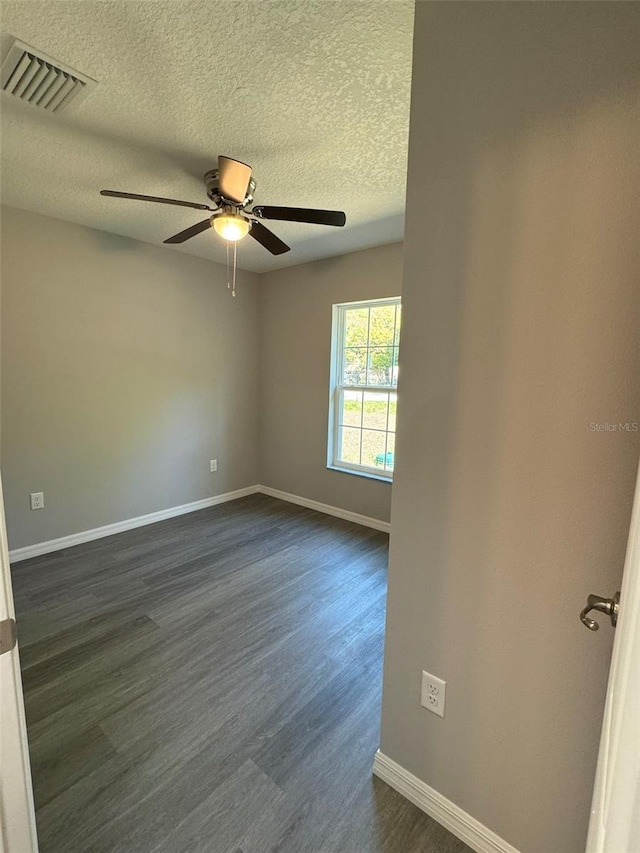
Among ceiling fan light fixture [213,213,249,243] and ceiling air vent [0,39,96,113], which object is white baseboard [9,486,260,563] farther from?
ceiling air vent [0,39,96,113]

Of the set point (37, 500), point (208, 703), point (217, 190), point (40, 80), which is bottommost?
point (208, 703)

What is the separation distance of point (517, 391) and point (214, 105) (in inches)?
68.5

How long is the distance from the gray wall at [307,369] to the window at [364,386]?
0.10 meters

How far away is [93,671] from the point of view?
1.79 metres

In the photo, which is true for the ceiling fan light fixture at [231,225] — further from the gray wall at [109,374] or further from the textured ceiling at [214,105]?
the gray wall at [109,374]

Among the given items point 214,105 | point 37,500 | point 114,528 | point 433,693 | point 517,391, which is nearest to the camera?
point 517,391

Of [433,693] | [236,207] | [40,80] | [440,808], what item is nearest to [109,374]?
[236,207]

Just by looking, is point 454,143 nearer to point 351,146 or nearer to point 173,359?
point 351,146

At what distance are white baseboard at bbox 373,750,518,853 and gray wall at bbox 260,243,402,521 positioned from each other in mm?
2190

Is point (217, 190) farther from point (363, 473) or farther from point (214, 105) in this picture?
point (363, 473)

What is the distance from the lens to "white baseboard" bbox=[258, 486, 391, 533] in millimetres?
3537

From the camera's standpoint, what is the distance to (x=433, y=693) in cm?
117

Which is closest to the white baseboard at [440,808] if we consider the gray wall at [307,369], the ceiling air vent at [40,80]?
the gray wall at [307,369]

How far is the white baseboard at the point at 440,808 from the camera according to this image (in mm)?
1106
